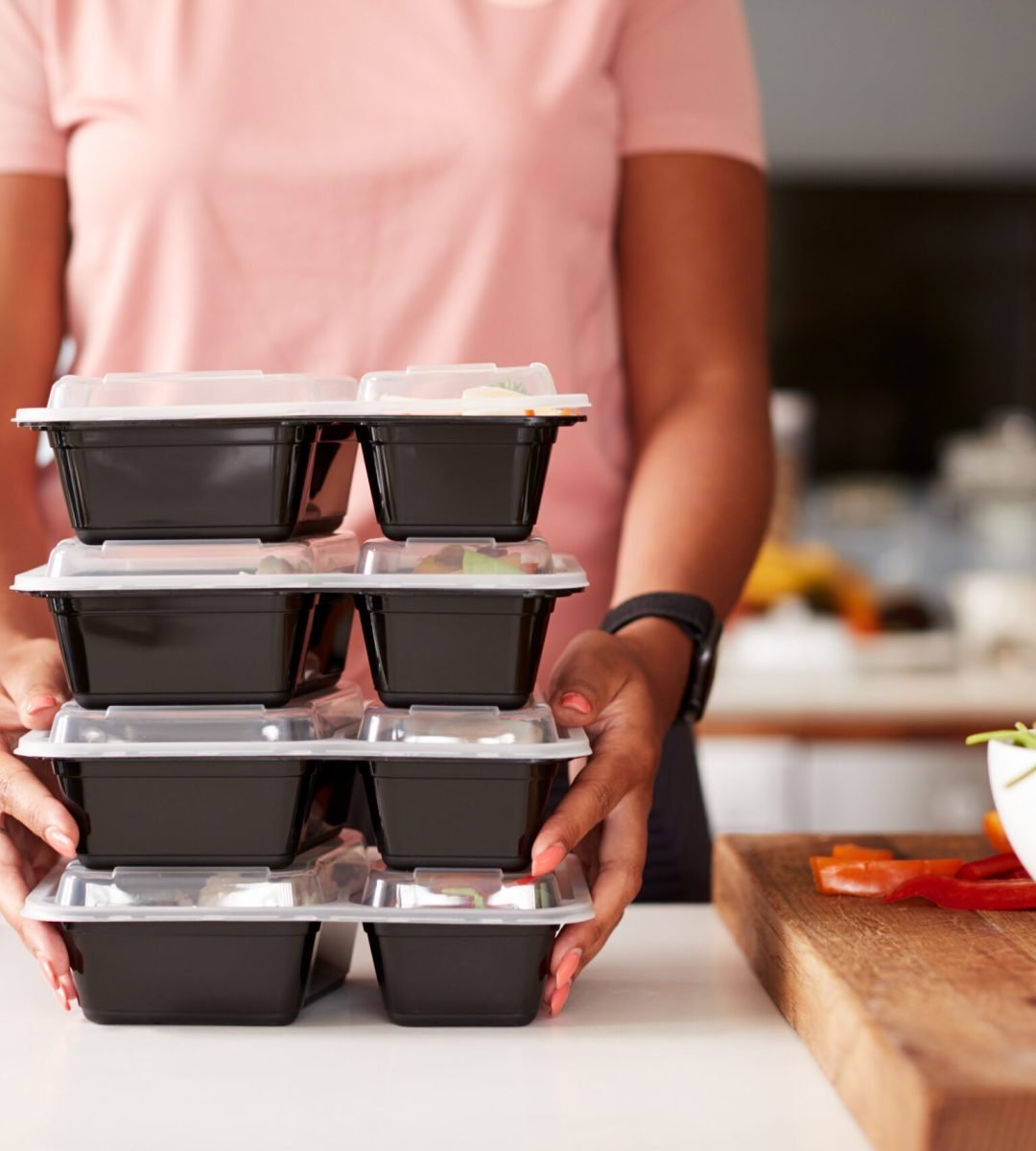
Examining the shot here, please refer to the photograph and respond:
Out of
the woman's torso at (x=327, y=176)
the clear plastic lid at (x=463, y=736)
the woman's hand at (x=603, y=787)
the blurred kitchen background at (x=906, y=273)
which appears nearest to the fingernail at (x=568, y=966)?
the woman's hand at (x=603, y=787)

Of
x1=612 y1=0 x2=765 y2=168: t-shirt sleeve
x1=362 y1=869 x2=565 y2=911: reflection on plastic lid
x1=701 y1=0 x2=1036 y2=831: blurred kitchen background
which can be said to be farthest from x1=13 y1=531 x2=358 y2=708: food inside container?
x1=701 y1=0 x2=1036 y2=831: blurred kitchen background

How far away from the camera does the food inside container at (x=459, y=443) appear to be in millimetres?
800

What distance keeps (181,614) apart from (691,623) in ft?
1.27

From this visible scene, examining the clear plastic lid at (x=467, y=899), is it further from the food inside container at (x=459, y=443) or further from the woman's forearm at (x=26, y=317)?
the woman's forearm at (x=26, y=317)

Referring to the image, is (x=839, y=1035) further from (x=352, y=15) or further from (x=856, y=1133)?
(x=352, y=15)

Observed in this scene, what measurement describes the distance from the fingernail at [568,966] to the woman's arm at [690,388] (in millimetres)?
198

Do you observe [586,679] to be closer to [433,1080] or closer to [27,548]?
[433,1080]

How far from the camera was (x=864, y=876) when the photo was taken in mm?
969

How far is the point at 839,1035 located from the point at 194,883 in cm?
35

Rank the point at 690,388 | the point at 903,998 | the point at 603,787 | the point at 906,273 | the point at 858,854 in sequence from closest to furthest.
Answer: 1. the point at 903,998
2. the point at 603,787
3. the point at 858,854
4. the point at 690,388
5. the point at 906,273

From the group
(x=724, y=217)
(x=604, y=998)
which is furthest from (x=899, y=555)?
(x=604, y=998)

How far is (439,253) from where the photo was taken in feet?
3.95

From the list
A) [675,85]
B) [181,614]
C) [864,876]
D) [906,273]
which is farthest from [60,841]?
[906,273]

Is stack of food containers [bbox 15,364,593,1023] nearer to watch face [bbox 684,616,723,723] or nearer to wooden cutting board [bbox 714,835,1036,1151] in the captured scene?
wooden cutting board [bbox 714,835,1036,1151]
